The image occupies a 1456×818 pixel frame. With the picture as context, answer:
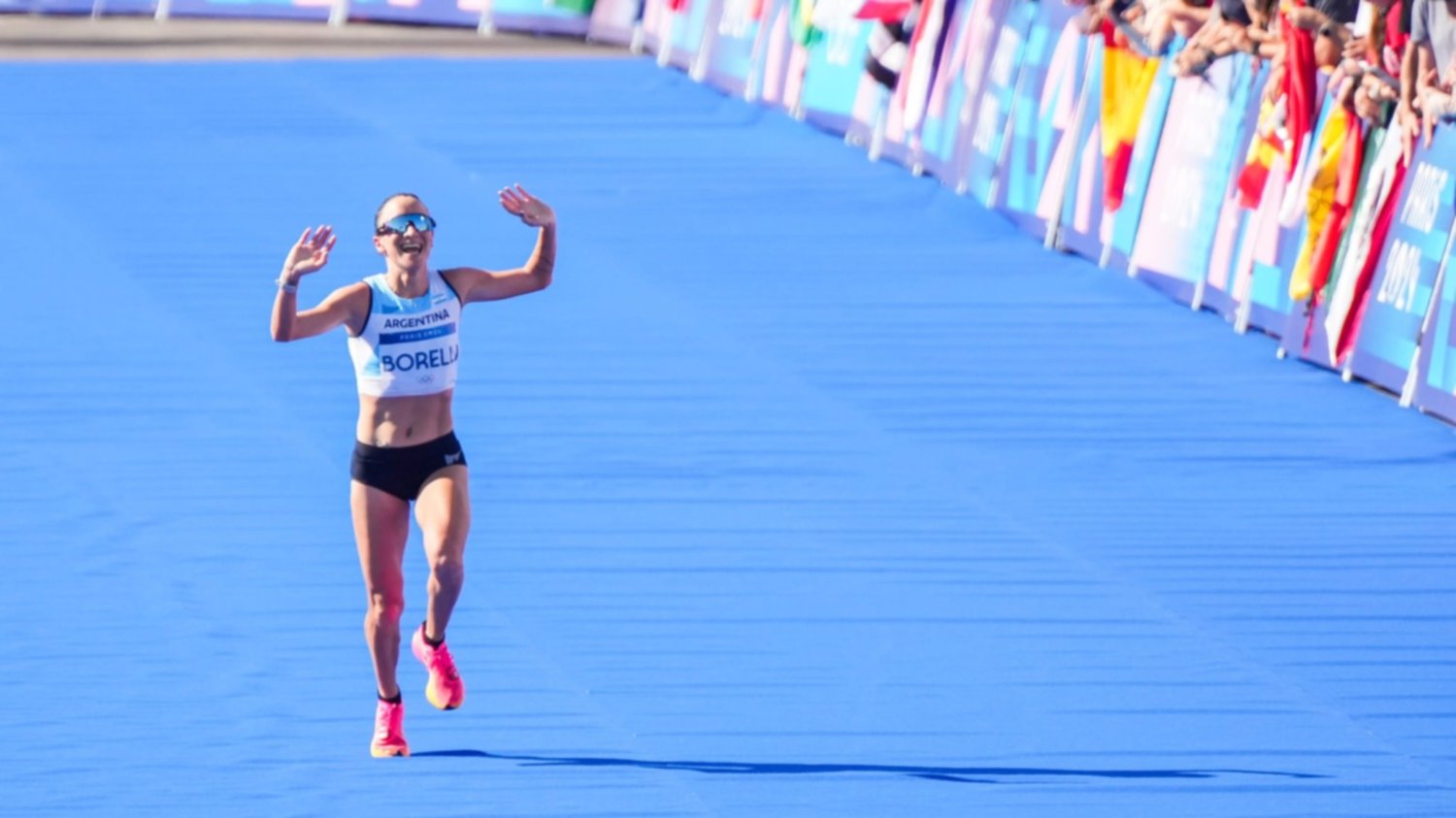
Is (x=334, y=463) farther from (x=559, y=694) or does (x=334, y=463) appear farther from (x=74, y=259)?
(x=74, y=259)

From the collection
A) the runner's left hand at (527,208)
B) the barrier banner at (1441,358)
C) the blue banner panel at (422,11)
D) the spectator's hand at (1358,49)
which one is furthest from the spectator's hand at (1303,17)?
the blue banner panel at (422,11)

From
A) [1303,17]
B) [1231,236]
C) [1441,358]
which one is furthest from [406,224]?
[1231,236]

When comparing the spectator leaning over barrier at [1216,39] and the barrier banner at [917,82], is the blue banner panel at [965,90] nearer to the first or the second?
the barrier banner at [917,82]

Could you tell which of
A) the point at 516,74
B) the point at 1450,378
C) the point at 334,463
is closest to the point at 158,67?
the point at 516,74

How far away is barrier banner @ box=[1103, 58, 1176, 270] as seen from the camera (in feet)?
58.3

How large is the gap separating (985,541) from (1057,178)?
282 inches

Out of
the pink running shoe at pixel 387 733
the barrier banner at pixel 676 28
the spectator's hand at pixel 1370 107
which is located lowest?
the barrier banner at pixel 676 28

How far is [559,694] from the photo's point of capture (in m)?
10.2

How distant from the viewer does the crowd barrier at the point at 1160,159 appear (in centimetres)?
1526

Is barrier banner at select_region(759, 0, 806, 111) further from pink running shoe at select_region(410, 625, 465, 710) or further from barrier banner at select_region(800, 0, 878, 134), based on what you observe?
pink running shoe at select_region(410, 625, 465, 710)

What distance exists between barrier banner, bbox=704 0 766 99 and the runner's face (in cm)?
1566

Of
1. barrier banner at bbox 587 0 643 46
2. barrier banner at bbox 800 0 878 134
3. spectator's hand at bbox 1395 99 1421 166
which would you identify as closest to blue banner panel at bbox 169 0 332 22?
barrier banner at bbox 587 0 643 46

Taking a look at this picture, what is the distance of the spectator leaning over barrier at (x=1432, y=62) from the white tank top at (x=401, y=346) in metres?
7.46

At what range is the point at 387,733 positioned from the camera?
9.34 metres
